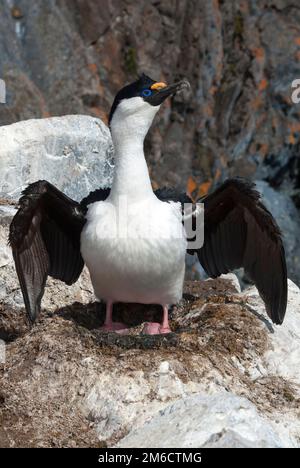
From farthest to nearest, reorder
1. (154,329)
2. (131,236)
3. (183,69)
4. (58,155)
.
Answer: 1. (183,69)
2. (58,155)
3. (154,329)
4. (131,236)

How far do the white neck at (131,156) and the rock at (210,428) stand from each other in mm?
2233

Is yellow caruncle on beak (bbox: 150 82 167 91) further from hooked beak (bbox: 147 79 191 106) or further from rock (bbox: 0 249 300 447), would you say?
rock (bbox: 0 249 300 447)

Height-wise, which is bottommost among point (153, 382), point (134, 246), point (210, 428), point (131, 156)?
point (153, 382)

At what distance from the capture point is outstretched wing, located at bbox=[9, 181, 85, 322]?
8344 mm

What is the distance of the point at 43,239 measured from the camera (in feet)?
29.4

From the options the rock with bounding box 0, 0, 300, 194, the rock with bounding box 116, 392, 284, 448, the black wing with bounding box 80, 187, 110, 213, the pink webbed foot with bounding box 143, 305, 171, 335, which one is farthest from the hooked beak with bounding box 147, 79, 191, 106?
the rock with bounding box 0, 0, 300, 194

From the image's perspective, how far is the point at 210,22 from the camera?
55.1 ft

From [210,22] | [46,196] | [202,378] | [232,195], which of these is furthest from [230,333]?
[210,22]

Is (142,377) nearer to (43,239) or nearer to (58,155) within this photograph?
(43,239)

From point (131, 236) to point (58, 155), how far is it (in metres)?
2.64

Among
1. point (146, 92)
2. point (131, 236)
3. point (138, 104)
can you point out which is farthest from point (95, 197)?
point (146, 92)

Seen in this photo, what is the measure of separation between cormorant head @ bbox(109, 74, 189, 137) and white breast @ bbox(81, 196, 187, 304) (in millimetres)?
643

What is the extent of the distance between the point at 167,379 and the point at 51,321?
4.37 ft
